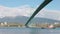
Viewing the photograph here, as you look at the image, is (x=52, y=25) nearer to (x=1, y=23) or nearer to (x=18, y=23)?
(x=18, y=23)

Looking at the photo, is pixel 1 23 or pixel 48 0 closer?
pixel 48 0

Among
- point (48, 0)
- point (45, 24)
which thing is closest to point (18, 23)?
point (45, 24)

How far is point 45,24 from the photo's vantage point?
140 feet

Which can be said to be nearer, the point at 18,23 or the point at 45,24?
the point at 45,24

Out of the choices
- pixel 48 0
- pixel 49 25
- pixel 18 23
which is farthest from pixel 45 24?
pixel 48 0

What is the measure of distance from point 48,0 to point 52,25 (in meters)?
31.3

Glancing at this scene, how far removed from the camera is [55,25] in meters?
42.8

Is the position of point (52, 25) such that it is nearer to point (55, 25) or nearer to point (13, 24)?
point (55, 25)

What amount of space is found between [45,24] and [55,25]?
5.66 ft

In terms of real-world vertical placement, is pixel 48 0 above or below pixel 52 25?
above

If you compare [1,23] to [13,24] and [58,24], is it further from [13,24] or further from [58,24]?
[58,24]

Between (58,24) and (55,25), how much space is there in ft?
3.42

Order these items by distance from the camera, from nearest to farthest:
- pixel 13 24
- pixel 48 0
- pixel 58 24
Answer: pixel 48 0 < pixel 58 24 < pixel 13 24

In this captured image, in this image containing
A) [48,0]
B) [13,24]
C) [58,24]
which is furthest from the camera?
[13,24]
